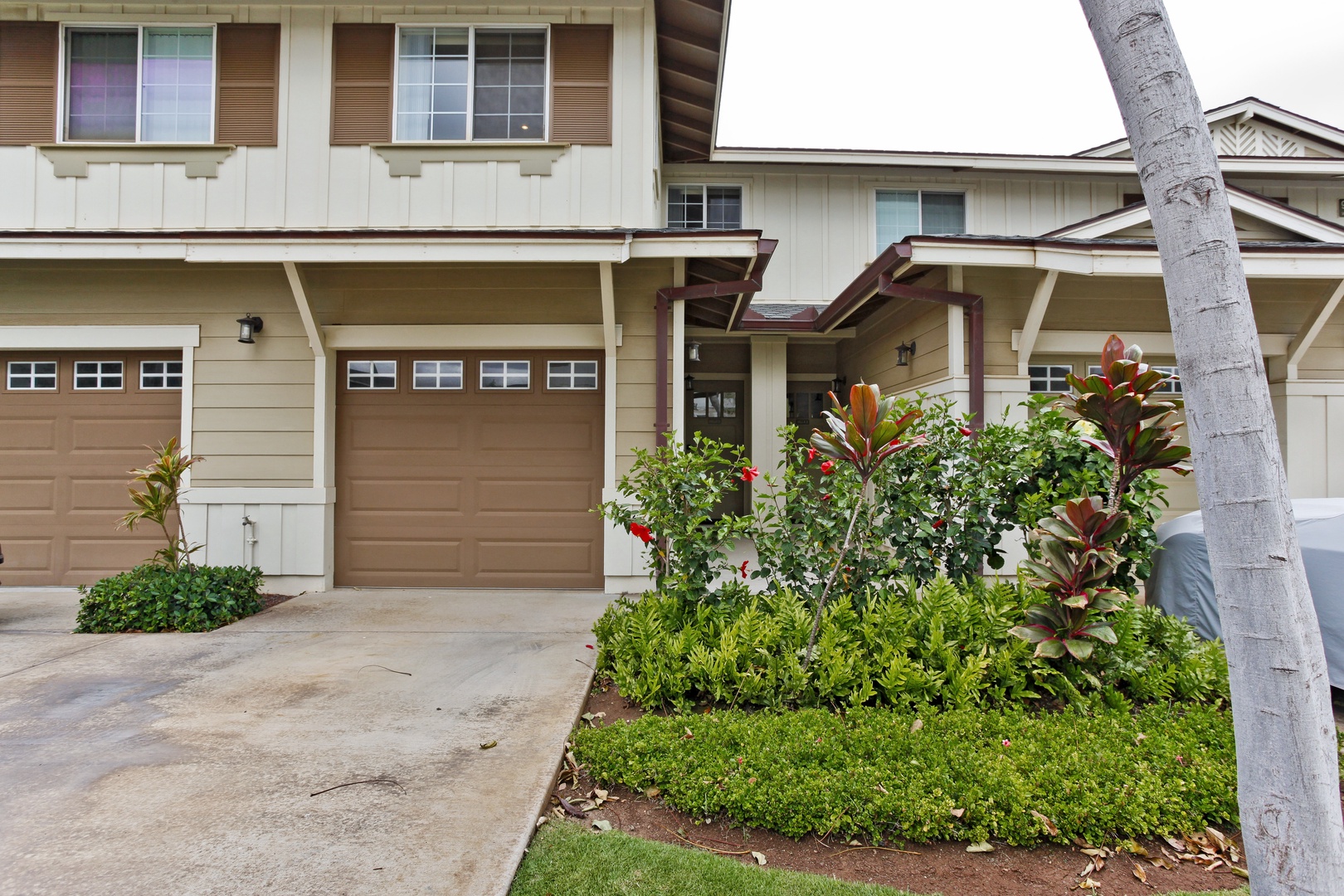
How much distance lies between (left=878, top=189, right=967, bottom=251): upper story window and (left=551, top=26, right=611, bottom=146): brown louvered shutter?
16.9 feet

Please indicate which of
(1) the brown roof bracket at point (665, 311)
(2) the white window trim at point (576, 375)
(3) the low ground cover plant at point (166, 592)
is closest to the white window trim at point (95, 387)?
(3) the low ground cover plant at point (166, 592)

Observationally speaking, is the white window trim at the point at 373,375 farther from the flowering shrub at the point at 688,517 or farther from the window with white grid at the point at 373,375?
the flowering shrub at the point at 688,517

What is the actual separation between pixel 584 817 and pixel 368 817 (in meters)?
0.75

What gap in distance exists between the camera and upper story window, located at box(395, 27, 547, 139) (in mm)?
6543

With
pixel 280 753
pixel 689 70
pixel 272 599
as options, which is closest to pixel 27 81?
pixel 272 599

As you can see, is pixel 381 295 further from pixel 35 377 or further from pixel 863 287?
pixel 863 287

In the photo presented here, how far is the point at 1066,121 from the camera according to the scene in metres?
15.9

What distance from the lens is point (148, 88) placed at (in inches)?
258

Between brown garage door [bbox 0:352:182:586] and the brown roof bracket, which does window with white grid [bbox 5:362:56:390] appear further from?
the brown roof bracket

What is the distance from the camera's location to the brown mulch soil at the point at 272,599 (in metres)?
6.03

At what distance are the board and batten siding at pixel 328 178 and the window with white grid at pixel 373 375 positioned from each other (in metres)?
1.25

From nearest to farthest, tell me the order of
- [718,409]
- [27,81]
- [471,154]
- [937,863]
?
[937,863] < [471,154] < [27,81] < [718,409]

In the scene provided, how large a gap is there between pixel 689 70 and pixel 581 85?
61.7 inches

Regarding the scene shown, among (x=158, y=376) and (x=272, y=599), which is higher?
(x=158, y=376)
